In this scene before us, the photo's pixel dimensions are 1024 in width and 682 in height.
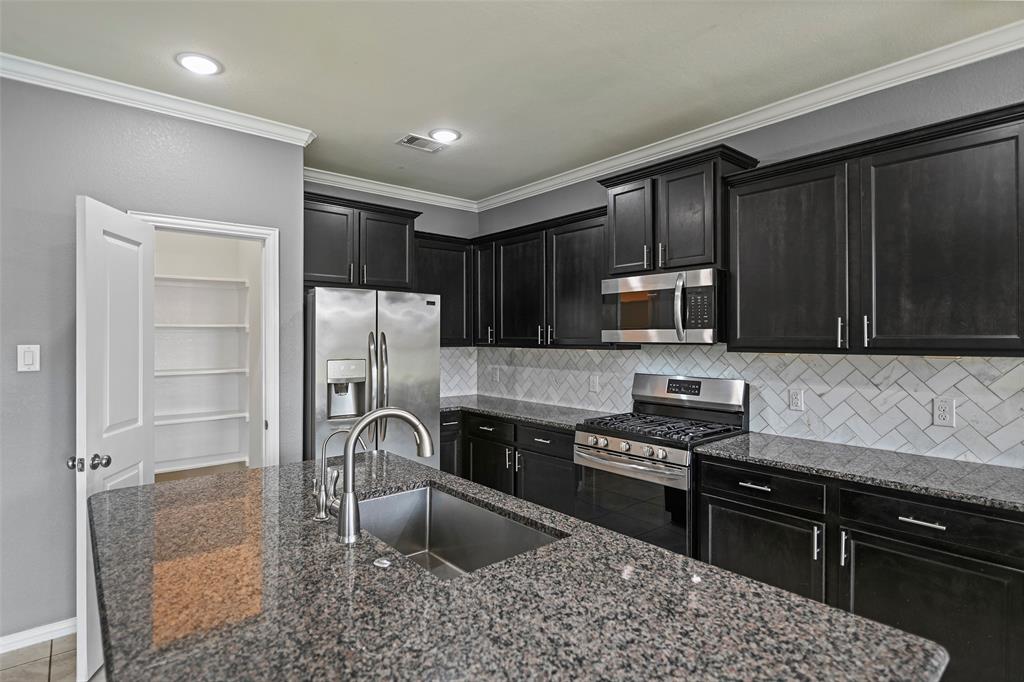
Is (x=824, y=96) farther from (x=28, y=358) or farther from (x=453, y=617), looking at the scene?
(x=28, y=358)

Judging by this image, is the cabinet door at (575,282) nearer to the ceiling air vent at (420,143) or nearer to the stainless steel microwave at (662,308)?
the stainless steel microwave at (662,308)

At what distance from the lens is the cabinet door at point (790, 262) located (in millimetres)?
2580

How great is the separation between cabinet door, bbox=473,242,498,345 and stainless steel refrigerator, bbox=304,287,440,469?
74 cm

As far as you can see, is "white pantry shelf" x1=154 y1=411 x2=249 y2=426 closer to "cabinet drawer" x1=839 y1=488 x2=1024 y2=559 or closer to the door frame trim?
the door frame trim

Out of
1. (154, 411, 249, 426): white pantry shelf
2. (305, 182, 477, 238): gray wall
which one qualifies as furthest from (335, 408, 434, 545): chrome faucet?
(154, 411, 249, 426): white pantry shelf

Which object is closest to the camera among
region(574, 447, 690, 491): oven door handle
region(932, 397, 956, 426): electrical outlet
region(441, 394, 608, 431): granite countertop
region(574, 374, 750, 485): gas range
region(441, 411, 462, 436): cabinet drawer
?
region(932, 397, 956, 426): electrical outlet

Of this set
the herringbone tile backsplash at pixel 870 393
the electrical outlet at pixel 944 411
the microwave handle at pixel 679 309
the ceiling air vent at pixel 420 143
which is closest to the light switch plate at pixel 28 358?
the ceiling air vent at pixel 420 143

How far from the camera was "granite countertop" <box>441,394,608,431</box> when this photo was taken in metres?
3.75

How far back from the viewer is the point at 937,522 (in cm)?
204

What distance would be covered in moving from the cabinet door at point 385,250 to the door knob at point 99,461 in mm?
1924

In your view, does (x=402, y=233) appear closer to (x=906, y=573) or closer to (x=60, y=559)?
(x=60, y=559)

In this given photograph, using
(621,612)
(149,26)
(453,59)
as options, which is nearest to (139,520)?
(621,612)

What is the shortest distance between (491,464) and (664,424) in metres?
1.44

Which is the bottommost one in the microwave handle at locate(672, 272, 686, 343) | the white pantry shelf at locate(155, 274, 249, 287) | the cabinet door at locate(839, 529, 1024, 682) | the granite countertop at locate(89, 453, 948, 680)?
the cabinet door at locate(839, 529, 1024, 682)
